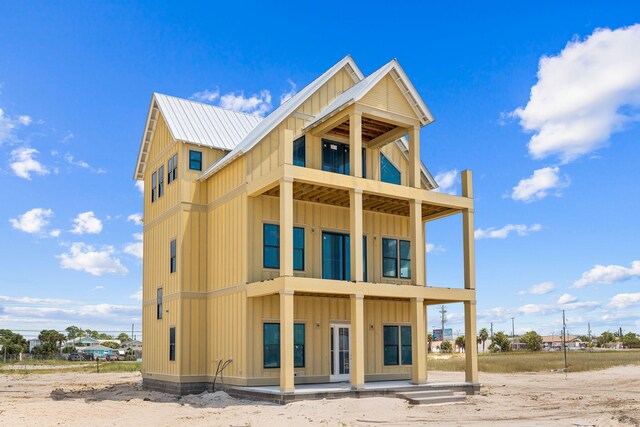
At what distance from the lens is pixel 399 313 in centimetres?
2856

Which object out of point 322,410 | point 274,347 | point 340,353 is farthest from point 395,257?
point 322,410

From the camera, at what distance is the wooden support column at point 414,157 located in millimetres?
26062

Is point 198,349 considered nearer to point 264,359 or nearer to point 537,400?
point 264,359

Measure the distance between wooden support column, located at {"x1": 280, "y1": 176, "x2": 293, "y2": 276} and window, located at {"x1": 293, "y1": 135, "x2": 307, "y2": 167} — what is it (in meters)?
3.98

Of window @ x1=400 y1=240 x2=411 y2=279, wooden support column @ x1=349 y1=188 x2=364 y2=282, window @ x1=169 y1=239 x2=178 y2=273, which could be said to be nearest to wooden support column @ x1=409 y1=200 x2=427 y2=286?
wooden support column @ x1=349 y1=188 x2=364 y2=282

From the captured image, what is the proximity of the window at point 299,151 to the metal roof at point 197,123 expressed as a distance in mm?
3745

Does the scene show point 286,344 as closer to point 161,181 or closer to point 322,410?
point 322,410

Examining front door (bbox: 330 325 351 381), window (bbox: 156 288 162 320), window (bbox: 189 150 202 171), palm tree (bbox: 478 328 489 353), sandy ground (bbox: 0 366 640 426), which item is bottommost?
palm tree (bbox: 478 328 489 353)

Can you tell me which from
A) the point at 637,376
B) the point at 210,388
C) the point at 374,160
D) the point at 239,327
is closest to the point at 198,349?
the point at 210,388

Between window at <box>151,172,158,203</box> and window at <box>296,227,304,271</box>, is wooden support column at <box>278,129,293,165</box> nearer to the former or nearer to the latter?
window at <box>296,227,304,271</box>

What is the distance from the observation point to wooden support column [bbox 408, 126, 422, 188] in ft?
85.5

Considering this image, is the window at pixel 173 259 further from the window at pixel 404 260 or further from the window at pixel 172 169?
the window at pixel 404 260

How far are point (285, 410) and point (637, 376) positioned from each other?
86.6 feet

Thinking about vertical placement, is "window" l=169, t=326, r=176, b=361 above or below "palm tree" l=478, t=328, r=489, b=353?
above
